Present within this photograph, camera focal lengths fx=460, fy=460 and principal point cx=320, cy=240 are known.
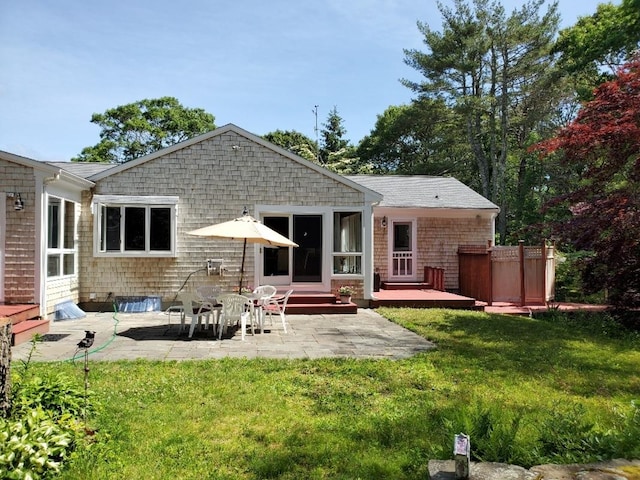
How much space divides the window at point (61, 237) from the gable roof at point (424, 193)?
876 cm

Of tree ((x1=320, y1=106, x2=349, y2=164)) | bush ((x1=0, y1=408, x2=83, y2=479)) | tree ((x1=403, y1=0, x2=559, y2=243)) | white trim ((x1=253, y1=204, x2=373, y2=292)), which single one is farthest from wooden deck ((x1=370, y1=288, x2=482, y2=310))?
tree ((x1=320, y1=106, x2=349, y2=164))

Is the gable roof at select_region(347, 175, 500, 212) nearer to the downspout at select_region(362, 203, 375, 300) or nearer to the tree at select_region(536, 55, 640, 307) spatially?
the downspout at select_region(362, 203, 375, 300)

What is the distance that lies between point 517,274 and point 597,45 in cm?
1520

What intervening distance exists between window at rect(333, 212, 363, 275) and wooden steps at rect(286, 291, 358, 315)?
1.03 m

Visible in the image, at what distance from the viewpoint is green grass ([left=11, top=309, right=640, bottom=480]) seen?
10.7ft

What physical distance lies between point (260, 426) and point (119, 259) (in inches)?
345

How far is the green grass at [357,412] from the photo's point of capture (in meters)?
3.26

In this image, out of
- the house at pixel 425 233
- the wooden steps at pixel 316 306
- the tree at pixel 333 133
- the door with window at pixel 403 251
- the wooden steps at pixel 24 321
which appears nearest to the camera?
the wooden steps at pixel 24 321

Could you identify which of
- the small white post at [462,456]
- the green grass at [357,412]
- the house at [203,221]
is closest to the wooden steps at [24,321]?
the house at [203,221]

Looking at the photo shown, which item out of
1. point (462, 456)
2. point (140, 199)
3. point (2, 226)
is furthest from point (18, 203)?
point (462, 456)

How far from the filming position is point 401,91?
96.4ft

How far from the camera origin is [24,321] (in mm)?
8531

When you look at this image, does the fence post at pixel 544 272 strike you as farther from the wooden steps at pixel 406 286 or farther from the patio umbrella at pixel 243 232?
the patio umbrella at pixel 243 232

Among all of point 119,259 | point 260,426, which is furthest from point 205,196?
point 260,426
